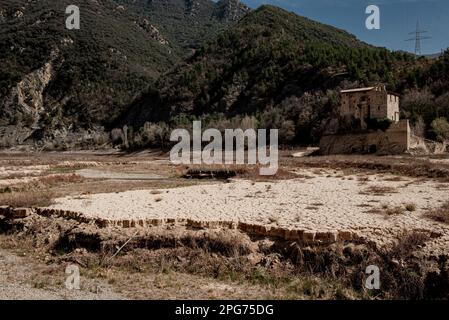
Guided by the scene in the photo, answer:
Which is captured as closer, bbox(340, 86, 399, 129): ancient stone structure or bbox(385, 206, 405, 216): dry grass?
bbox(385, 206, 405, 216): dry grass

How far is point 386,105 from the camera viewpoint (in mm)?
39125

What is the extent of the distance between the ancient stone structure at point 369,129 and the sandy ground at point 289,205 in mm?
17943

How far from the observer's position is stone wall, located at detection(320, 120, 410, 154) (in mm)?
35750

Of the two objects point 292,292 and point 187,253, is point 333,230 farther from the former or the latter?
point 187,253

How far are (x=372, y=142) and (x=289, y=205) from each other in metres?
27.9

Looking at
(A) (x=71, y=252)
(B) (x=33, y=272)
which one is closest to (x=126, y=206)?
(A) (x=71, y=252)

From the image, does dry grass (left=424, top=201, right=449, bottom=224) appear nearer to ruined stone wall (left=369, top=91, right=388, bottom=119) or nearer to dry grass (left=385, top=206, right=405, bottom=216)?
dry grass (left=385, top=206, right=405, bottom=216)

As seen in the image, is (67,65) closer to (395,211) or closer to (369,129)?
(369,129)

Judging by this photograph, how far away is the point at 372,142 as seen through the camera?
3847 cm

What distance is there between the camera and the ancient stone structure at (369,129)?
119 ft
